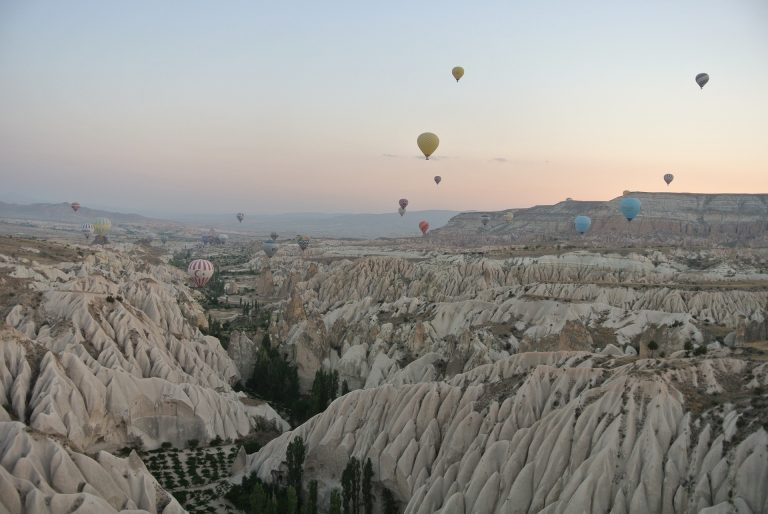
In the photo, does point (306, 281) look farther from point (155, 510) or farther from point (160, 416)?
point (155, 510)

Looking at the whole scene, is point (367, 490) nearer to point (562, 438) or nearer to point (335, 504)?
point (335, 504)

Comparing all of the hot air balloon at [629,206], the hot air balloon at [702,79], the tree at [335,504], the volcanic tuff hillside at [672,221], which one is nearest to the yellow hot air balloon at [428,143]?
the hot air balloon at [702,79]

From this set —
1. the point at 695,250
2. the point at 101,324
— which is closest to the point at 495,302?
the point at 101,324

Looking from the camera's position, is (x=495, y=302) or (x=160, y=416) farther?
(x=495, y=302)

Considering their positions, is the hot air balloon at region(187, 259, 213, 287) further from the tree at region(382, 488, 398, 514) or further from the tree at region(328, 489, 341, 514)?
the tree at region(328, 489, 341, 514)

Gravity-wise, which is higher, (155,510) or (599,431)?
(599,431)


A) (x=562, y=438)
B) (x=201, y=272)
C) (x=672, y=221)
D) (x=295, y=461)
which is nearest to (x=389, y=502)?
(x=295, y=461)

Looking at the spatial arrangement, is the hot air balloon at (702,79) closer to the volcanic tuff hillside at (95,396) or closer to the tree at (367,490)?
the volcanic tuff hillside at (95,396)

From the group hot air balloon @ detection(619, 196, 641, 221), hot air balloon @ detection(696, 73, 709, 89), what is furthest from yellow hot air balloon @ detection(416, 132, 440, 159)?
hot air balloon @ detection(619, 196, 641, 221)
